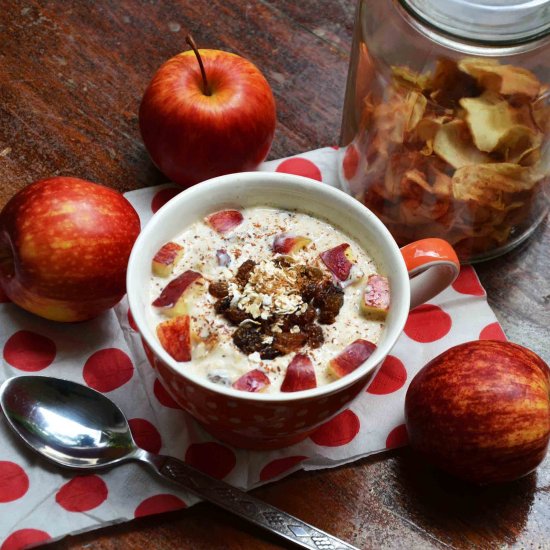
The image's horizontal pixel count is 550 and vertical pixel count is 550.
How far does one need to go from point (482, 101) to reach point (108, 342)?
2.15 ft

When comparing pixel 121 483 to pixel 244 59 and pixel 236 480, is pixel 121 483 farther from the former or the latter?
pixel 244 59

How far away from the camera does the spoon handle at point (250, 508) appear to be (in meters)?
1.08

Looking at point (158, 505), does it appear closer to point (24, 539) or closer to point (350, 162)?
point (24, 539)

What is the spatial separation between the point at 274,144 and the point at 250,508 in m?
0.68

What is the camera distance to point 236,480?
1135mm

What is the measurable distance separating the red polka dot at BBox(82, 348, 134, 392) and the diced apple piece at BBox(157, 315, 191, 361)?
0.20 metres

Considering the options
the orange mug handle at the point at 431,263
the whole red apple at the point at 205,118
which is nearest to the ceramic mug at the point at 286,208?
the orange mug handle at the point at 431,263

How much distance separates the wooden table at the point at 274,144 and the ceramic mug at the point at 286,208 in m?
0.13

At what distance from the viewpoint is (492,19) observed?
3.58 ft

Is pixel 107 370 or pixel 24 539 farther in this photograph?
pixel 107 370

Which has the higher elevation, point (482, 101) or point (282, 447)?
point (482, 101)

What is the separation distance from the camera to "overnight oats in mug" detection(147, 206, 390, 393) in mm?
1032

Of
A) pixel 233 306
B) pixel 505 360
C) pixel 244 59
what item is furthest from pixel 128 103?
pixel 505 360

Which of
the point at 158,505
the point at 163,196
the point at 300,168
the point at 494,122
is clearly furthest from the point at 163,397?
the point at 494,122
